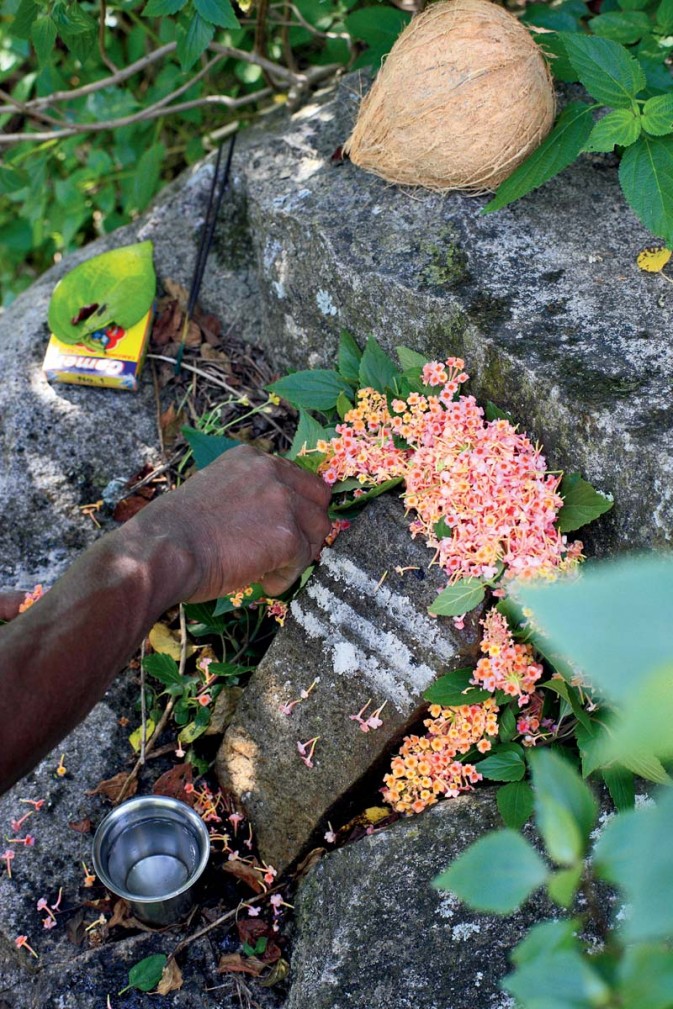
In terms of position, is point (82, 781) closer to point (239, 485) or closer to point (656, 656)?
point (239, 485)

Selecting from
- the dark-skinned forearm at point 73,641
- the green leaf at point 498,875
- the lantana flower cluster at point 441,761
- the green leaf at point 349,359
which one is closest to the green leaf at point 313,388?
the green leaf at point 349,359

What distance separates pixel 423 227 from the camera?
118 inches

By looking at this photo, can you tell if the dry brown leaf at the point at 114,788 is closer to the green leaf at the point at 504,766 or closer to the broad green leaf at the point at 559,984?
the green leaf at the point at 504,766

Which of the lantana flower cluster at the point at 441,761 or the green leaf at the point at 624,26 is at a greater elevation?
the green leaf at the point at 624,26

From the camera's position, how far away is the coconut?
285 cm

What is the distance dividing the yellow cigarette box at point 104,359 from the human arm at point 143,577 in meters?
0.89

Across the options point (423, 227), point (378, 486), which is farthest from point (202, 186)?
point (378, 486)

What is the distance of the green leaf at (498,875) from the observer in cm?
68

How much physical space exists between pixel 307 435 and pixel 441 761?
1028 mm

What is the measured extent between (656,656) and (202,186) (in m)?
3.70

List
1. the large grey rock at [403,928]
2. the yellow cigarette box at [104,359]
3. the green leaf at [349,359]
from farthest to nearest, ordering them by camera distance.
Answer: the yellow cigarette box at [104,359] → the green leaf at [349,359] → the large grey rock at [403,928]

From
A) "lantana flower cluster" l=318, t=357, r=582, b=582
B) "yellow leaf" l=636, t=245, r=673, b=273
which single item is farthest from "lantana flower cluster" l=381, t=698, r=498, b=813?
"yellow leaf" l=636, t=245, r=673, b=273

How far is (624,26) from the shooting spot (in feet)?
10.2

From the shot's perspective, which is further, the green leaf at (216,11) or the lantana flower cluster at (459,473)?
the green leaf at (216,11)
